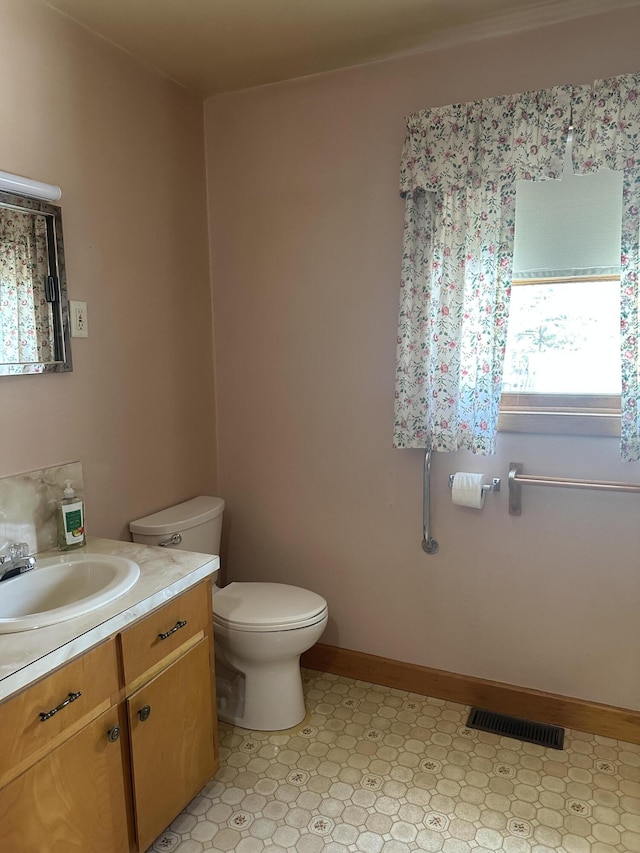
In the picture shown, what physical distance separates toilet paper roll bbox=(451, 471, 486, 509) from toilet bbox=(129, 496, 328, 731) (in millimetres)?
641

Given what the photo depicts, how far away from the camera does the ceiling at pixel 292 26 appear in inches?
78.1

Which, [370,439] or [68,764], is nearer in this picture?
[68,764]

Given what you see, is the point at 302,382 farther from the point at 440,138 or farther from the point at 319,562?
the point at 440,138

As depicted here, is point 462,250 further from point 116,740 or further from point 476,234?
point 116,740

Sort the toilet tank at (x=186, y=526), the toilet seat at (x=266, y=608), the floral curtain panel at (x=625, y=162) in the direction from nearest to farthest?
the floral curtain panel at (x=625, y=162) < the toilet seat at (x=266, y=608) < the toilet tank at (x=186, y=526)

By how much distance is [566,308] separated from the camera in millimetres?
2184

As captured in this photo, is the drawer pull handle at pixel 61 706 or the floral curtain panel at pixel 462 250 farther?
the floral curtain panel at pixel 462 250

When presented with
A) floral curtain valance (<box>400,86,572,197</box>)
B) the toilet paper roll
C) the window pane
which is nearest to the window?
the window pane

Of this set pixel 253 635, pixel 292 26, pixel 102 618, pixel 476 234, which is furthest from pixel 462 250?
pixel 102 618

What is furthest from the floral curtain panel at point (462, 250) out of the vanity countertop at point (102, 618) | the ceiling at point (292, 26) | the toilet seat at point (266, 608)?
the vanity countertop at point (102, 618)

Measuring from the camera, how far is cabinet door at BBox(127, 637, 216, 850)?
164cm

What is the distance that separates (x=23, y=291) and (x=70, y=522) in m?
0.71

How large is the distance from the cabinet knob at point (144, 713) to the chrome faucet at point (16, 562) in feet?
1.64

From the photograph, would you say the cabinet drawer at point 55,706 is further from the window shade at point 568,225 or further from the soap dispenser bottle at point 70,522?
the window shade at point 568,225
